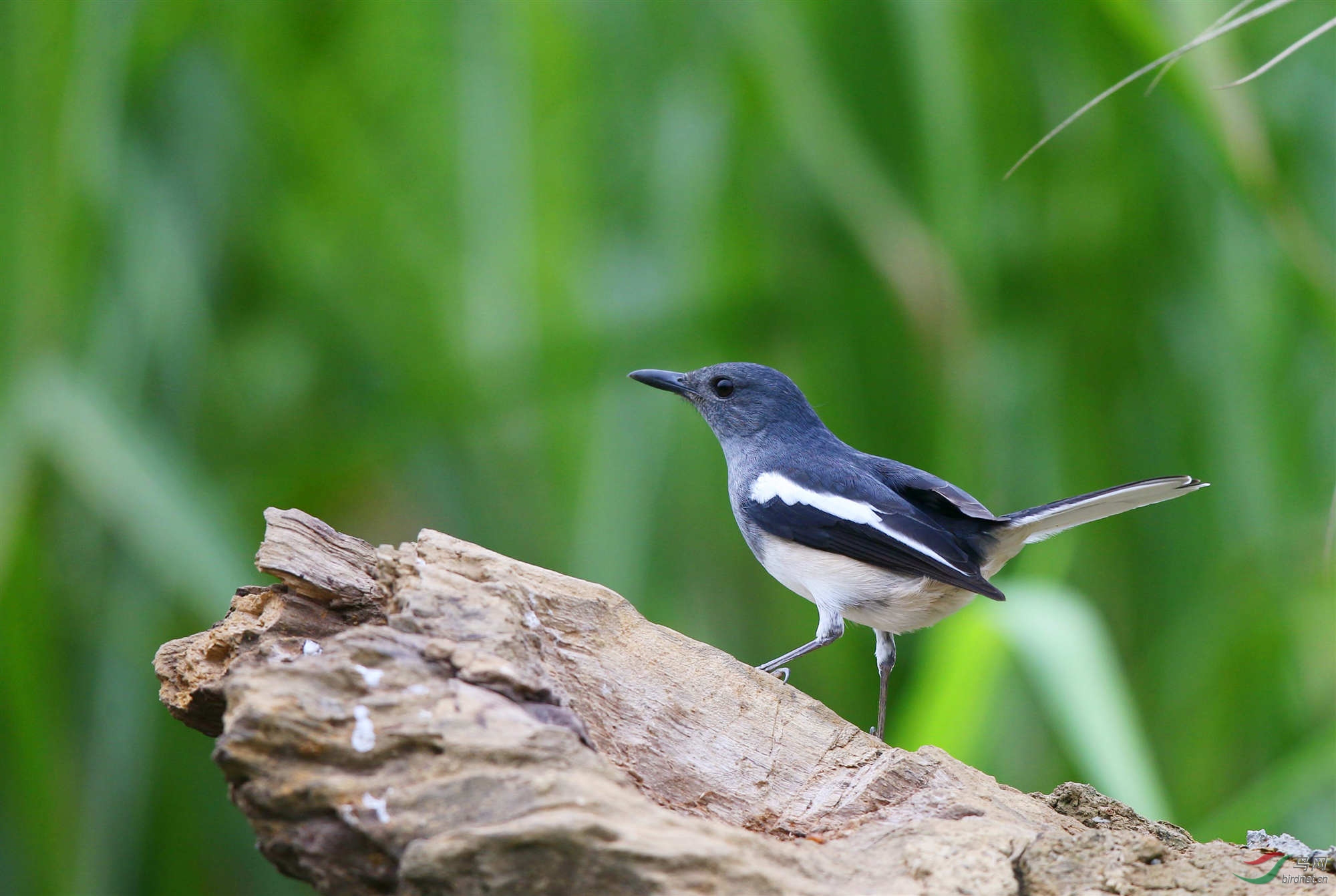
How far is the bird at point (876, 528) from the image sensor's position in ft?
10.3

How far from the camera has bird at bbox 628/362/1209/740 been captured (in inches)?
123

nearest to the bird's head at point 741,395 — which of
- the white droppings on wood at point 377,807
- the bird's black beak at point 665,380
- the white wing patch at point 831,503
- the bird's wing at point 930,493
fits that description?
the bird's black beak at point 665,380

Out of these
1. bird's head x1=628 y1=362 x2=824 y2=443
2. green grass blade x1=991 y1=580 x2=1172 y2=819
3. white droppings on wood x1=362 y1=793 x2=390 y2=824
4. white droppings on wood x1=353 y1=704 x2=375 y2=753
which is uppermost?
bird's head x1=628 y1=362 x2=824 y2=443

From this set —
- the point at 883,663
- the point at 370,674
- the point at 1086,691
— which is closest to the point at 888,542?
the point at 883,663

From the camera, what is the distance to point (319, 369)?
5.12 meters

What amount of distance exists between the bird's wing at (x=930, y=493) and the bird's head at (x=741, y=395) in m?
0.43

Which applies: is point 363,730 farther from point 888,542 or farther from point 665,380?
point 665,380

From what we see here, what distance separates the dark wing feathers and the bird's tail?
20 centimetres

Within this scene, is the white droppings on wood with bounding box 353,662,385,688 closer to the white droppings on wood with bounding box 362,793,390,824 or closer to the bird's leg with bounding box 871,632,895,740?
the white droppings on wood with bounding box 362,793,390,824

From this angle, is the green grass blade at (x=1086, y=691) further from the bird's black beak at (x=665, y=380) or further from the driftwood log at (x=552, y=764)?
the bird's black beak at (x=665, y=380)

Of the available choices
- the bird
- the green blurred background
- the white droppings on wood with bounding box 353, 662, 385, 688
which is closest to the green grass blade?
the bird

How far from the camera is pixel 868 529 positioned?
3.22 m

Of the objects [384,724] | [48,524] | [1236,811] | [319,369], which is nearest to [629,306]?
[319,369]

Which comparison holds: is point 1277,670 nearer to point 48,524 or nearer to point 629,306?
point 629,306
